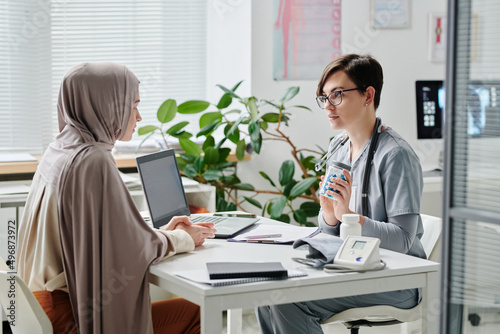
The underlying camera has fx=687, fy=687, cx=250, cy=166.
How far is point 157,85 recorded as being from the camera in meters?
Result: 4.29

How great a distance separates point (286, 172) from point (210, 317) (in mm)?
2194

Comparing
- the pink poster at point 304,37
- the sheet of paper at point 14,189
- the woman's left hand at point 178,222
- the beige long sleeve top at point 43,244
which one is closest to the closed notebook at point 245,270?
the beige long sleeve top at point 43,244

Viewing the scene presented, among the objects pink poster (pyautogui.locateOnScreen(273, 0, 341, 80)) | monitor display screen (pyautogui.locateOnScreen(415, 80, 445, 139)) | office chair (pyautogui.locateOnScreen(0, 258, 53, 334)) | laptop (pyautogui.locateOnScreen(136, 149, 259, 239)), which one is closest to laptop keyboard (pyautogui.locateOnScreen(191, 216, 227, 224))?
laptop (pyautogui.locateOnScreen(136, 149, 259, 239))

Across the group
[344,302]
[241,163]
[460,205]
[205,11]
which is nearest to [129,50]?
[205,11]

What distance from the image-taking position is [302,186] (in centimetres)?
379

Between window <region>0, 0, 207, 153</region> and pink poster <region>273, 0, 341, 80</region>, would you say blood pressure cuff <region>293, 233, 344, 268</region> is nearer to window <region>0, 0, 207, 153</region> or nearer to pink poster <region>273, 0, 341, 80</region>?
pink poster <region>273, 0, 341, 80</region>

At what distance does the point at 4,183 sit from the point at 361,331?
1995mm

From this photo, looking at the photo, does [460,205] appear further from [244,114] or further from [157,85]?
[157,85]

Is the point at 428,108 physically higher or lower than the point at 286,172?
higher

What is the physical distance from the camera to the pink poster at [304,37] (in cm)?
414

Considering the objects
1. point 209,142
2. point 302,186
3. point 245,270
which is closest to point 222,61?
point 209,142

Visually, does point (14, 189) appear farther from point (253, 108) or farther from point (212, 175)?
point (253, 108)

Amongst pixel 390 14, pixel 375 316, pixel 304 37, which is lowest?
pixel 375 316

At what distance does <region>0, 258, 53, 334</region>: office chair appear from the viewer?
1.81 metres
